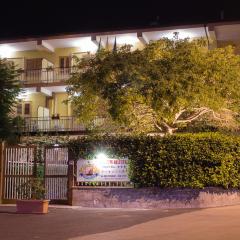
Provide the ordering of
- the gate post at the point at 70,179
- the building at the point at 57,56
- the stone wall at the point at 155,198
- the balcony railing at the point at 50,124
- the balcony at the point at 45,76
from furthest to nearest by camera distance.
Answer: the balcony at the point at 45,76 < the balcony railing at the point at 50,124 < the building at the point at 57,56 < the gate post at the point at 70,179 < the stone wall at the point at 155,198

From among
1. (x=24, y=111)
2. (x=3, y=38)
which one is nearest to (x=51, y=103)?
(x=24, y=111)

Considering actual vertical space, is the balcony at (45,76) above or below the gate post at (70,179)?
above

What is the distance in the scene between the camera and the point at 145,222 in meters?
14.7

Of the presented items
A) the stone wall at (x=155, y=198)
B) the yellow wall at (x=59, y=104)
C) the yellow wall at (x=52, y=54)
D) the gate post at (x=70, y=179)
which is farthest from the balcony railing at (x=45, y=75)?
the stone wall at (x=155, y=198)

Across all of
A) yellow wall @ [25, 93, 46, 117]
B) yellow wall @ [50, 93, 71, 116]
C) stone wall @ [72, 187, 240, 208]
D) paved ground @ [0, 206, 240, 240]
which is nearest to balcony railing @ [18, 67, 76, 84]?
yellow wall @ [25, 93, 46, 117]

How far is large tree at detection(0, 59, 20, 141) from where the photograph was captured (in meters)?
26.9

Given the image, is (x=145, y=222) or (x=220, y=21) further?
(x=220, y=21)

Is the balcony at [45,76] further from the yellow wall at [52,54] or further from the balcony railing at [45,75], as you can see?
the yellow wall at [52,54]

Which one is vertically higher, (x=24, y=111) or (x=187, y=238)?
(x=24, y=111)

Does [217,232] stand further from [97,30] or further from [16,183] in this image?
[97,30]

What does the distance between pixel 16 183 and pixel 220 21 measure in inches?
648

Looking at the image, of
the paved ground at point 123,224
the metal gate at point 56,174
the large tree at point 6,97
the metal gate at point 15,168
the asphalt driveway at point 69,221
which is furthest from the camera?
the large tree at point 6,97

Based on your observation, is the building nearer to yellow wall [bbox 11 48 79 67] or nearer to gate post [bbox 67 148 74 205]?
yellow wall [bbox 11 48 79 67]

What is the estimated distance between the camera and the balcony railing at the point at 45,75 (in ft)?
114
